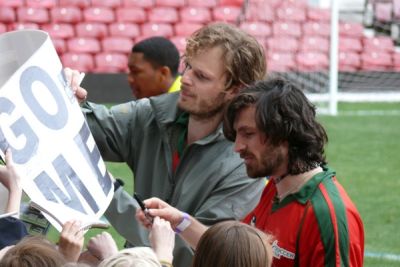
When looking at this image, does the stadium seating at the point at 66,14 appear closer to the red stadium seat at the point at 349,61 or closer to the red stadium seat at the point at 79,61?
the red stadium seat at the point at 79,61

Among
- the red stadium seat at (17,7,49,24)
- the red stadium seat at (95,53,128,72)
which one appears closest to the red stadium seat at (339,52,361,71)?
the red stadium seat at (95,53,128,72)

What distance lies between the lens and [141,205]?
4008mm

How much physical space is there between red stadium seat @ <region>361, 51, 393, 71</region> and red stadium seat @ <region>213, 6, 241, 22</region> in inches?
102

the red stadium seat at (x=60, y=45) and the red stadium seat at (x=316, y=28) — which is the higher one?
the red stadium seat at (x=60, y=45)

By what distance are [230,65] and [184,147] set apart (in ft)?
1.33

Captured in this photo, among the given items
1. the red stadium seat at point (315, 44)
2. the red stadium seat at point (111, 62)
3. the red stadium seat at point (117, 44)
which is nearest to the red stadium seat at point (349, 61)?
the red stadium seat at point (315, 44)

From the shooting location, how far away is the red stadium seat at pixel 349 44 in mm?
21750

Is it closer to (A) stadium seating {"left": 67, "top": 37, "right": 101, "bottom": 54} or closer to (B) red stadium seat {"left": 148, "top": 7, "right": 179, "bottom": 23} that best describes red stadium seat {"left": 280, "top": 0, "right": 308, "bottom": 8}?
(B) red stadium seat {"left": 148, "top": 7, "right": 179, "bottom": 23}

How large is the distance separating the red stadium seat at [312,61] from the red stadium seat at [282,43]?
0.24 meters

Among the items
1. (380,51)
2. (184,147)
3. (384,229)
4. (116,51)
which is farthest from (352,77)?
(184,147)

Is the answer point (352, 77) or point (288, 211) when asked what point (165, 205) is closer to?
point (288, 211)

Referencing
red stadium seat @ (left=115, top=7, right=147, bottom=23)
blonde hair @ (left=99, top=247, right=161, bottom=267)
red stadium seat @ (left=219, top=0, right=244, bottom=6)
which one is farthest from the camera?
red stadium seat @ (left=219, top=0, right=244, bottom=6)

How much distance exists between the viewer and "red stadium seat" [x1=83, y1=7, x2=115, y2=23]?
20769mm

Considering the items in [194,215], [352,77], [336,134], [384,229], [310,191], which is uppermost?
[310,191]
